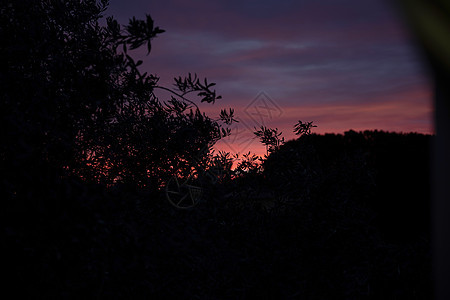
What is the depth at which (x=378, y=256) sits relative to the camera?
678 cm

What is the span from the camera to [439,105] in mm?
1850

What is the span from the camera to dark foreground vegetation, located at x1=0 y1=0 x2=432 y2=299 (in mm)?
3738

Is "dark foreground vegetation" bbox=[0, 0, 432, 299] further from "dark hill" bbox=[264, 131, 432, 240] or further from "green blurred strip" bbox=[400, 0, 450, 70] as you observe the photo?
"green blurred strip" bbox=[400, 0, 450, 70]

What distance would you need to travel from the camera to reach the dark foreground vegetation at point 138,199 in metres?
3.74

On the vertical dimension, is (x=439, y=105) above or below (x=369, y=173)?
below

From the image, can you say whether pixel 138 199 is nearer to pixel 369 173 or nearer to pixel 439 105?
pixel 439 105

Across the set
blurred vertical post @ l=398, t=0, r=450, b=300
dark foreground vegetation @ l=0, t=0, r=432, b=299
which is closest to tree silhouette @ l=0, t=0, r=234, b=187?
dark foreground vegetation @ l=0, t=0, r=432, b=299

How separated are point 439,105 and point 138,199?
12.6 ft

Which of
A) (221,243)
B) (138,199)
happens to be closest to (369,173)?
(221,243)

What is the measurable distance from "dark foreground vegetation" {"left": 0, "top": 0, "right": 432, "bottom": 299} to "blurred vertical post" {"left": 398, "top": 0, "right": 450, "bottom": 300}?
2.85 metres

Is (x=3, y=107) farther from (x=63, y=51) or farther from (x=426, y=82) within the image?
(x=426, y=82)

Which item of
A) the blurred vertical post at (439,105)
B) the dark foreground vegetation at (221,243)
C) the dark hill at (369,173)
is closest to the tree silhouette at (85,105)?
the dark foreground vegetation at (221,243)

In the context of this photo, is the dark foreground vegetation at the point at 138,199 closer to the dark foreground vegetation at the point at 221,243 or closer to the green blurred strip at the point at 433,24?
the dark foreground vegetation at the point at 221,243

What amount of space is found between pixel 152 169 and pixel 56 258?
3.82 meters
